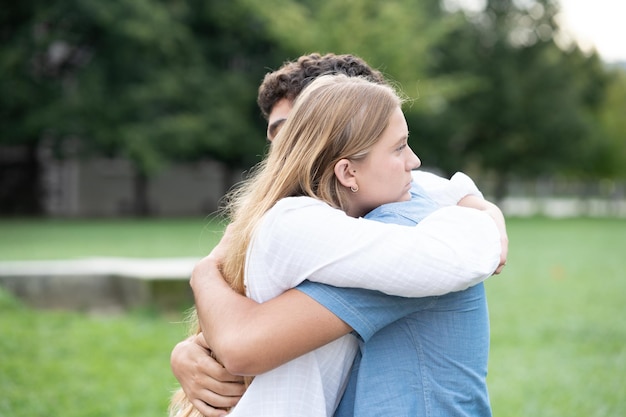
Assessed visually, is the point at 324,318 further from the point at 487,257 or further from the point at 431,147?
the point at 431,147

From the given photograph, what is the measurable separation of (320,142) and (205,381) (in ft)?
2.03

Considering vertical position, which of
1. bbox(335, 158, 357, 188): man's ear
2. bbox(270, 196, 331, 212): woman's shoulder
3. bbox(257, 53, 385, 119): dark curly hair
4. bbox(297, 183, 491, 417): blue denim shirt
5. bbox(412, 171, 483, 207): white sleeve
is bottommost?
bbox(297, 183, 491, 417): blue denim shirt

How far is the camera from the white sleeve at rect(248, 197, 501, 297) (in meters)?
1.56

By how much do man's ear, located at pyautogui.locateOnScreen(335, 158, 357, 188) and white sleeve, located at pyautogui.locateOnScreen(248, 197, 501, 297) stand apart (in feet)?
0.40

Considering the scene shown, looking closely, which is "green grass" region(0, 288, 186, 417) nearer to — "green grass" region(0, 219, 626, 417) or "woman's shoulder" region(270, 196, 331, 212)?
"green grass" region(0, 219, 626, 417)

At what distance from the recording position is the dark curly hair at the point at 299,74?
9.72 feet

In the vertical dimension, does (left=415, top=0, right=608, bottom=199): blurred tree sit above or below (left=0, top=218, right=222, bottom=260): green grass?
above

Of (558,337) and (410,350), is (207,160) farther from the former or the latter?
(410,350)

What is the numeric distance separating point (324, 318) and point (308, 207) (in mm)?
223

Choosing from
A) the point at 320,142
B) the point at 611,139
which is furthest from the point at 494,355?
the point at 611,139

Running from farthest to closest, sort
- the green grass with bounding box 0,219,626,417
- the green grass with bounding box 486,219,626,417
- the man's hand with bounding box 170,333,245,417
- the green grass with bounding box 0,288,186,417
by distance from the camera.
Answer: the green grass with bounding box 486,219,626,417, the green grass with bounding box 0,219,626,417, the green grass with bounding box 0,288,186,417, the man's hand with bounding box 170,333,245,417

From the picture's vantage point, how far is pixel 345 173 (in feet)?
5.80

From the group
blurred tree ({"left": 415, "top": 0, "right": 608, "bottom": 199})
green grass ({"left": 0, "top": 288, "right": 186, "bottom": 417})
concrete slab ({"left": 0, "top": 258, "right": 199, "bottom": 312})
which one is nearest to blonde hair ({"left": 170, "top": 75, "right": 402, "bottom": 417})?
green grass ({"left": 0, "top": 288, "right": 186, "bottom": 417})

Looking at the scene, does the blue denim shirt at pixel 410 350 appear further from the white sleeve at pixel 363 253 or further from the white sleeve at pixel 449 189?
the white sleeve at pixel 449 189
